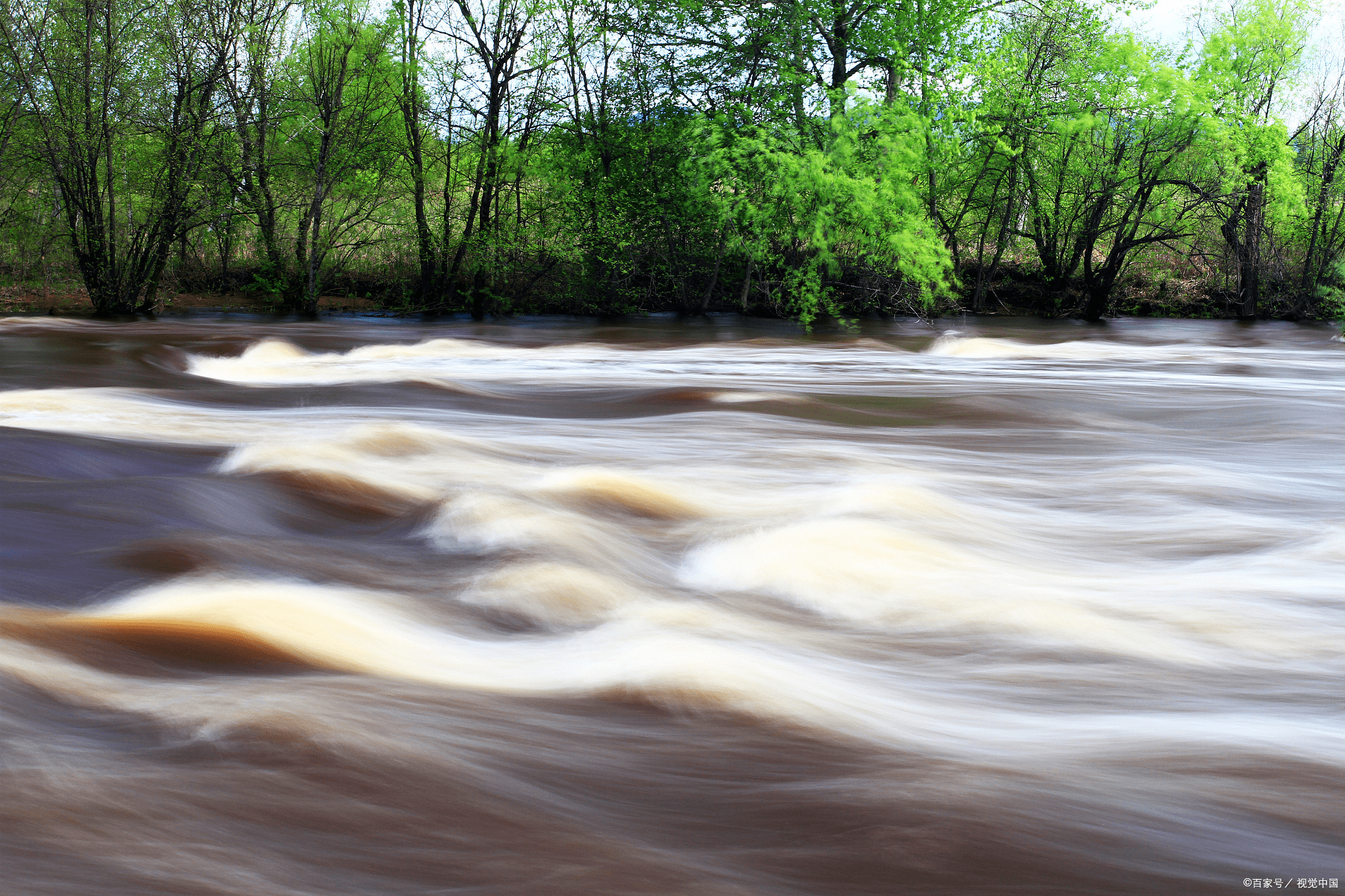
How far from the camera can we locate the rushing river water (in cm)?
175

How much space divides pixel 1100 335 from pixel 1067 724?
16290 millimetres

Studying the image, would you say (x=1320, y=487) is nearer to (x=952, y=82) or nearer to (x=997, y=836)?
(x=997, y=836)

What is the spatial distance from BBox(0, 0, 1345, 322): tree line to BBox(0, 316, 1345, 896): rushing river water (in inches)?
431

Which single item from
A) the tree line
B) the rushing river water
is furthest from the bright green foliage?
the rushing river water

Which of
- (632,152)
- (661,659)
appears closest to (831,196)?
(632,152)

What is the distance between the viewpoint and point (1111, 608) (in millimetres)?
3426

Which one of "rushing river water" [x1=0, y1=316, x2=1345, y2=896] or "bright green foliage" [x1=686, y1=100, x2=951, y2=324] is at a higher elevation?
"bright green foliage" [x1=686, y1=100, x2=951, y2=324]

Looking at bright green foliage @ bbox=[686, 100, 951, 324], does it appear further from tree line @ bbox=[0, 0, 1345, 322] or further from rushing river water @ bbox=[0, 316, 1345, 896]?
rushing river water @ bbox=[0, 316, 1345, 896]

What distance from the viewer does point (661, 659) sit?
8.90ft

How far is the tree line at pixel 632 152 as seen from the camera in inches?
636

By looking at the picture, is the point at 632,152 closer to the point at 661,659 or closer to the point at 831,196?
the point at 831,196

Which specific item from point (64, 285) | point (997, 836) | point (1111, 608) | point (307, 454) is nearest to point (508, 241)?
point (64, 285)

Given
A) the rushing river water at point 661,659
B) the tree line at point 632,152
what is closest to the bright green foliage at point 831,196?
the tree line at point 632,152

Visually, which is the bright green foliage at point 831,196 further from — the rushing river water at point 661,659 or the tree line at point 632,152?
the rushing river water at point 661,659
